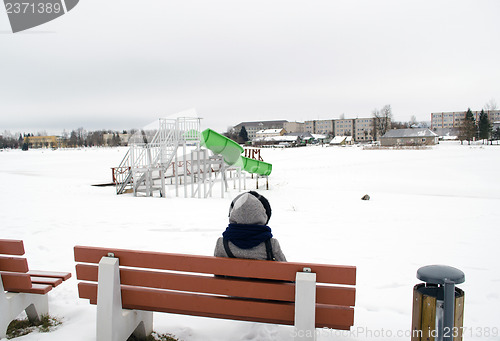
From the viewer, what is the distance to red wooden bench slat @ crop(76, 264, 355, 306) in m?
2.51

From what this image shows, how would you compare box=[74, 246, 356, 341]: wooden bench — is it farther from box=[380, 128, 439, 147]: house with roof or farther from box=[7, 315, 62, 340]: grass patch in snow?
box=[380, 128, 439, 147]: house with roof

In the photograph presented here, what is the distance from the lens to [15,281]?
10.3 ft

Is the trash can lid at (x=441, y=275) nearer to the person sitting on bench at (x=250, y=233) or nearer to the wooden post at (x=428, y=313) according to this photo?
the wooden post at (x=428, y=313)

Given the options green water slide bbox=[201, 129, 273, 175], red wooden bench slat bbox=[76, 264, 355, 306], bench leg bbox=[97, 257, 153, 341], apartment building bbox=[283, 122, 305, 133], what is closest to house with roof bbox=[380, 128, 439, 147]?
green water slide bbox=[201, 129, 273, 175]

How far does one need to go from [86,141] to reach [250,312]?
17323cm

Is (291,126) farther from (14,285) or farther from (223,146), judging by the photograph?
(14,285)

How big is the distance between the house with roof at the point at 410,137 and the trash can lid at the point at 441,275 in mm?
87620

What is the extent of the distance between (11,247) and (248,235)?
203 cm

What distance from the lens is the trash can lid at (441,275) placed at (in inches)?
94.7

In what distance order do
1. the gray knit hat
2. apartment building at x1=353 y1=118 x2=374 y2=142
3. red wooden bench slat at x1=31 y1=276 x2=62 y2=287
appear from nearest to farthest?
the gray knit hat
red wooden bench slat at x1=31 y1=276 x2=62 y2=287
apartment building at x1=353 y1=118 x2=374 y2=142

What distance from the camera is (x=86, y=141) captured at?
15850 cm

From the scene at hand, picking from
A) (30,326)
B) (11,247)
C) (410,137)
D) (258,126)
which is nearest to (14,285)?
(11,247)

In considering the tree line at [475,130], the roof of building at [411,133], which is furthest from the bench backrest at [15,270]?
the roof of building at [411,133]

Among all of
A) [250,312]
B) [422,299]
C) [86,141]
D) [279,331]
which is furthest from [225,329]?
[86,141]
